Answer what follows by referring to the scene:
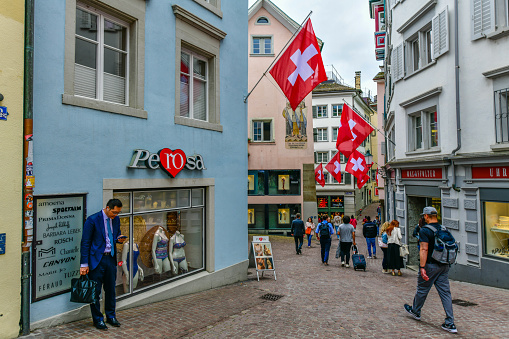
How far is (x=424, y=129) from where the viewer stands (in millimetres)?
13977

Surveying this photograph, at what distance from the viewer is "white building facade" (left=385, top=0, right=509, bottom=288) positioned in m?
10.2

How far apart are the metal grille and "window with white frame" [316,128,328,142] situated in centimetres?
3395

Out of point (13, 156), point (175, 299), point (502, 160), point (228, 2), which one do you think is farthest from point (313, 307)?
point (228, 2)

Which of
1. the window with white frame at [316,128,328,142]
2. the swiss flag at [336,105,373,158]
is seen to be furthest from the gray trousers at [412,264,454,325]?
the window with white frame at [316,128,328,142]

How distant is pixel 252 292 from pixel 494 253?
23.0 feet

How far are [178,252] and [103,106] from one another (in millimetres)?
3782

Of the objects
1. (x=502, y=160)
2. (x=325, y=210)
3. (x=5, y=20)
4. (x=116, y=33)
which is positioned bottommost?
(x=325, y=210)

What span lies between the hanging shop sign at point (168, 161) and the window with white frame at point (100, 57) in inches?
44.3

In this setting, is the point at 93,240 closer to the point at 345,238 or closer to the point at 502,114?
the point at 345,238

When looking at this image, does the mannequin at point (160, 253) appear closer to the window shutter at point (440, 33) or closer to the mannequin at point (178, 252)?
the mannequin at point (178, 252)

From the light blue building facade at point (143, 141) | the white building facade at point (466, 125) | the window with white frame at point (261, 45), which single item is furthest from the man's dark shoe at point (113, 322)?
the window with white frame at point (261, 45)

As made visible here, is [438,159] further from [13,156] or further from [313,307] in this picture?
[13,156]

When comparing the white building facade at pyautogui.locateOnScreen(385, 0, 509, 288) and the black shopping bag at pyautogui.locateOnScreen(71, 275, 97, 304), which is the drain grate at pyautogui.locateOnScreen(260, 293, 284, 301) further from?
the white building facade at pyautogui.locateOnScreen(385, 0, 509, 288)

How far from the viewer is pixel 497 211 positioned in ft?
33.7
